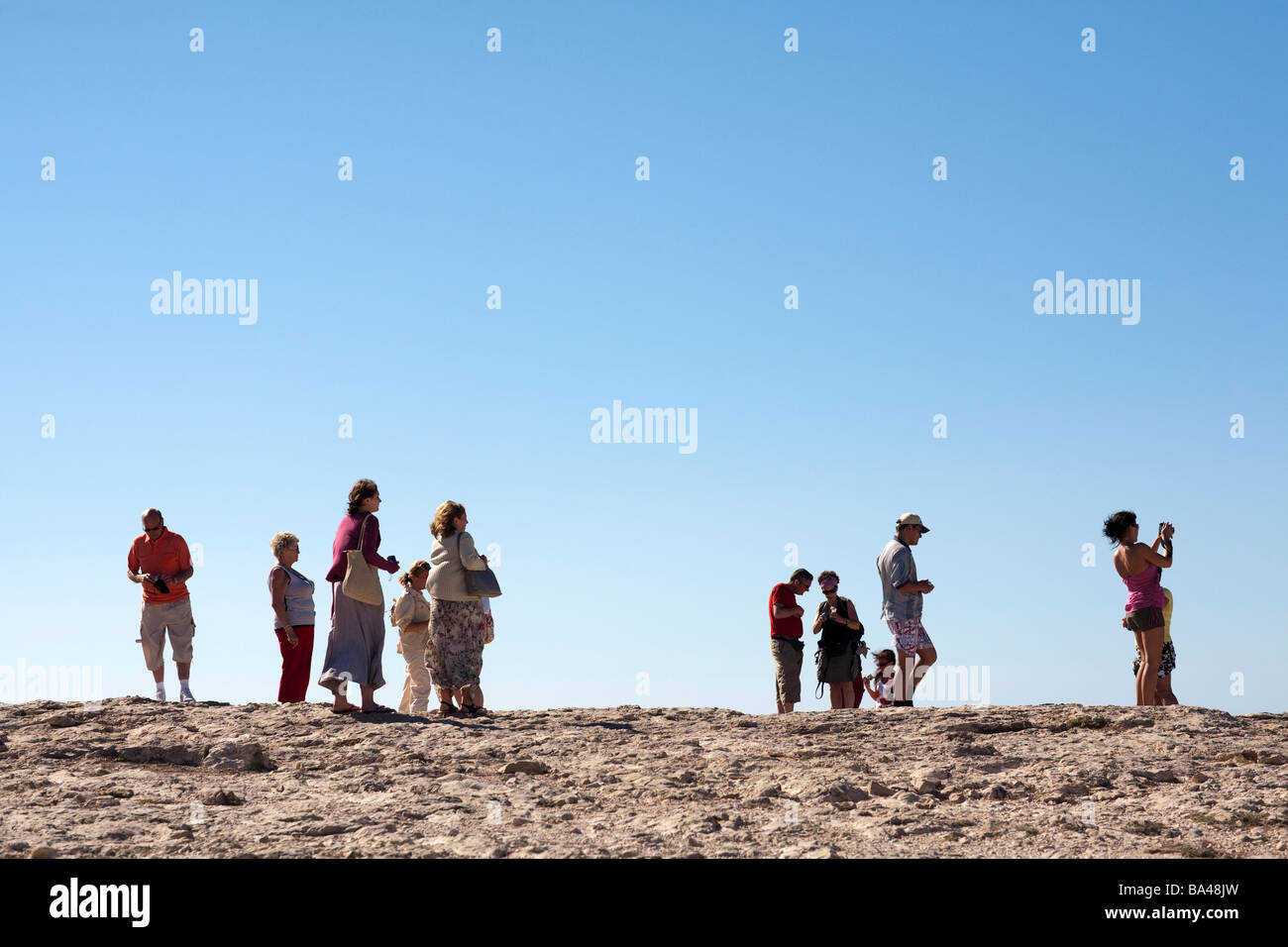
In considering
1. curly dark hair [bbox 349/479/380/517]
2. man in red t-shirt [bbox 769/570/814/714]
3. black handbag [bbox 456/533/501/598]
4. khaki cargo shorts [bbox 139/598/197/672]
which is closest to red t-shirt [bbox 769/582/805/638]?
man in red t-shirt [bbox 769/570/814/714]

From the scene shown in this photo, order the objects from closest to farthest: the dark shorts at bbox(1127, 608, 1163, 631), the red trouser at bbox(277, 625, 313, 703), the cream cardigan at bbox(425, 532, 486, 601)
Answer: the dark shorts at bbox(1127, 608, 1163, 631)
the cream cardigan at bbox(425, 532, 486, 601)
the red trouser at bbox(277, 625, 313, 703)

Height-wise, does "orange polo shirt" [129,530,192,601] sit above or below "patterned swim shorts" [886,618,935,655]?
above

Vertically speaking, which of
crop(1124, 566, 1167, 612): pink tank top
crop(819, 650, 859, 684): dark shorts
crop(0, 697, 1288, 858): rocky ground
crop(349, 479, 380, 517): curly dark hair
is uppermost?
crop(349, 479, 380, 517): curly dark hair

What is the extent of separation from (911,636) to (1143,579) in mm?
2241

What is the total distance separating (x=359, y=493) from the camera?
37.1 ft

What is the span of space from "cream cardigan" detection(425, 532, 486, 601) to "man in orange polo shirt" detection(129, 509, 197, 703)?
10.3 ft

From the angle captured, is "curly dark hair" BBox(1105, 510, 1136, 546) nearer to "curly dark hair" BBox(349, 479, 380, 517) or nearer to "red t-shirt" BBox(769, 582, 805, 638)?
"red t-shirt" BBox(769, 582, 805, 638)

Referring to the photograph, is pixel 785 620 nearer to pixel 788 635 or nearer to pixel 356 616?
pixel 788 635

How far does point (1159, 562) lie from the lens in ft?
36.1

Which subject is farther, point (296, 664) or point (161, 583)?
point (161, 583)

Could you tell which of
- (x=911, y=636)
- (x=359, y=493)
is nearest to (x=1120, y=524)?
(x=911, y=636)

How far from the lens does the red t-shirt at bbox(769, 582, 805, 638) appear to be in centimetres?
1263
